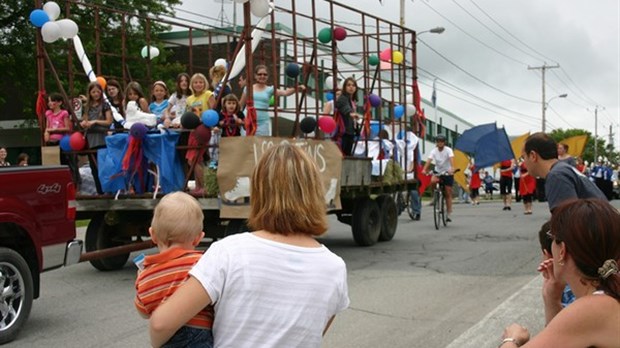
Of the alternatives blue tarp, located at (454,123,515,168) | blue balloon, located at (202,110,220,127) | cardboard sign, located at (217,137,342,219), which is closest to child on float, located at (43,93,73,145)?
blue balloon, located at (202,110,220,127)

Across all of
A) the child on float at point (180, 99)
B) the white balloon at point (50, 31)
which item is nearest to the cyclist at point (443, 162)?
the child on float at point (180, 99)

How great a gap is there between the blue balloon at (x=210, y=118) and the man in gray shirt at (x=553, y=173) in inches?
169

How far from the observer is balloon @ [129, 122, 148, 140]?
9938 millimetres

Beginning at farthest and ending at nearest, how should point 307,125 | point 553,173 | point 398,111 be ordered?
point 398,111
point 307,125
point 553,173

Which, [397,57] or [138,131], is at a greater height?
[397,57]

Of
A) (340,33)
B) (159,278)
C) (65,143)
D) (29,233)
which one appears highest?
(340,33)

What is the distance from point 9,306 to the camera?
6695mm

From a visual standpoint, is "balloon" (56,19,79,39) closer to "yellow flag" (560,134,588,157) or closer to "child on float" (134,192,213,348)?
"child on float" (134,192,213,348)

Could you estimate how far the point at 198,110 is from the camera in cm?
1044

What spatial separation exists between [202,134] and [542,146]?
185 inches

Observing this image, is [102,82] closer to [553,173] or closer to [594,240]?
[553,173]

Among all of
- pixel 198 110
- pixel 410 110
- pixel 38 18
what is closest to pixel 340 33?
pixel 198 110

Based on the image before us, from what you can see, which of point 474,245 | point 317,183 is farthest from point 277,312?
point 474,245

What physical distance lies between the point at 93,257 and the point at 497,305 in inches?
157
